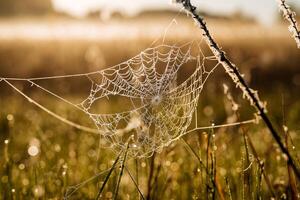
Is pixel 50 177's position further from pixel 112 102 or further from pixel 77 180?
pixel 112 102

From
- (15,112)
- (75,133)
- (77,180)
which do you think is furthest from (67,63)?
(77,180)

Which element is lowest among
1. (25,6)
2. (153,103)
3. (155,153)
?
(155,153)

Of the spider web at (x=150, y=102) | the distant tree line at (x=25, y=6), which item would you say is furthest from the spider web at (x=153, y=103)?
the distant tree line at (x=25, y=6)

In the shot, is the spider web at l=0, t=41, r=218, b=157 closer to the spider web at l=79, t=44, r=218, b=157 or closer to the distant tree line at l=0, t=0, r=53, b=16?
the spider web at l=79, t=44, r=218, b=157

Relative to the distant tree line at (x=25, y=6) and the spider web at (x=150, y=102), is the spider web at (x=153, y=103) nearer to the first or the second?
the spider web at (x=150, y=102)

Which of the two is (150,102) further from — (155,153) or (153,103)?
(155,153)

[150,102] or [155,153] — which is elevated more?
[150,102]

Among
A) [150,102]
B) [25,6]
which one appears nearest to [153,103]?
[150,102]
